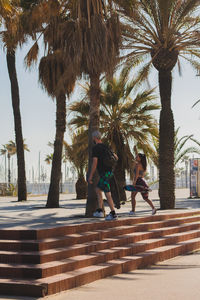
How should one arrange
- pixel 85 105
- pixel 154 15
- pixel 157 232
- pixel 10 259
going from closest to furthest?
1. pixel 10 259
2. pixel 157 232
3. pixel 154 15
4. pixel 85 105

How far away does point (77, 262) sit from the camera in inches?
303

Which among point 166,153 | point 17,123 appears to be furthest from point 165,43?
point 17,123

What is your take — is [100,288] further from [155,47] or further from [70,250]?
[155,47]

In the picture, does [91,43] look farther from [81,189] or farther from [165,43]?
[81,189]

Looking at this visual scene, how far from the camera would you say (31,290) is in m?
6.44

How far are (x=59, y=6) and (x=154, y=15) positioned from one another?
3.31 metres

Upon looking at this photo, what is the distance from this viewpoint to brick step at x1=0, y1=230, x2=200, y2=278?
22.8 ft

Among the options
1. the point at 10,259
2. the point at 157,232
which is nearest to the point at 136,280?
the point at 10,259

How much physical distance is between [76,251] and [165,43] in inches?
441

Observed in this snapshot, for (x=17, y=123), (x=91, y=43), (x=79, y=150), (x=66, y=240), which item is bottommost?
(x=66, y=240)

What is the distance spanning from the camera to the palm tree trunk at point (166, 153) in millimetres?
17891

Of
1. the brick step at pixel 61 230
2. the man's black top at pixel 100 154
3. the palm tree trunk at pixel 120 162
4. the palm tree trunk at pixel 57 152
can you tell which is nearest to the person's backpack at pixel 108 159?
the man's black top at pixel 100 154

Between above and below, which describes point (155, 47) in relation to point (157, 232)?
above

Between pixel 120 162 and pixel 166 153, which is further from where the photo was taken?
pixel 120 162
